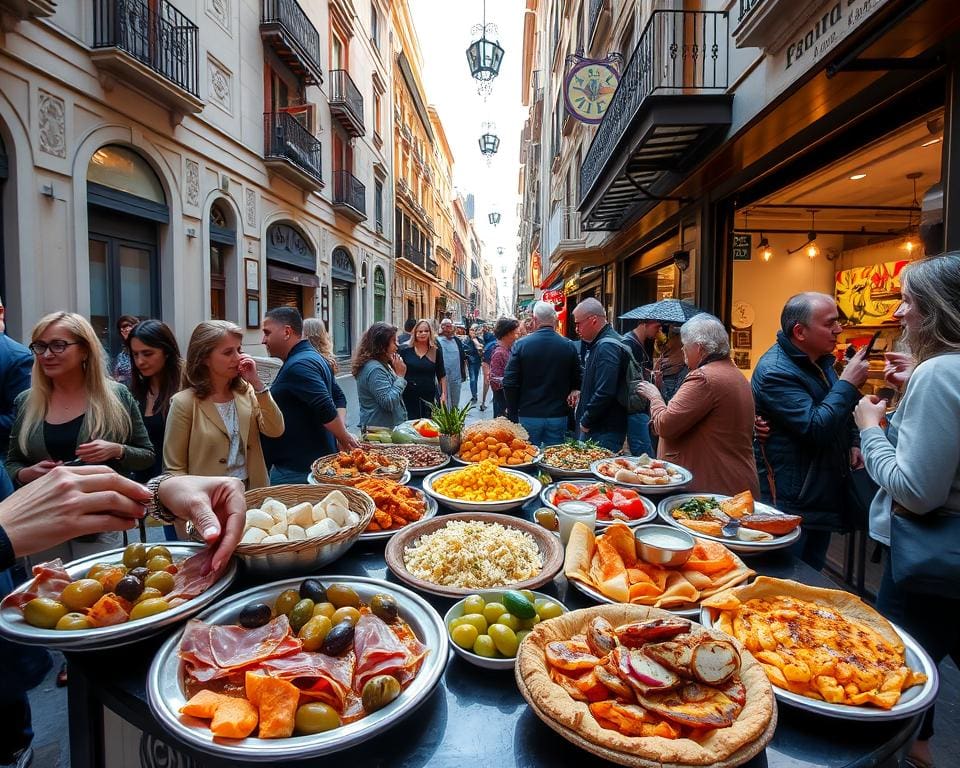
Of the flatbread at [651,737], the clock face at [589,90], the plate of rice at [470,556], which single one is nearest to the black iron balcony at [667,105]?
the clock face at [589,90]

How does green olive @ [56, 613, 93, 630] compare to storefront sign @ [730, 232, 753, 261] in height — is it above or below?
below

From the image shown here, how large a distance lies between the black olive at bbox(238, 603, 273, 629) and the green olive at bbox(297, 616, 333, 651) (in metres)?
0.13

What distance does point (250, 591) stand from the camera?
68.1 inches

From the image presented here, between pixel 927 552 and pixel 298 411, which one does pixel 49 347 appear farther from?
pixel 927 552

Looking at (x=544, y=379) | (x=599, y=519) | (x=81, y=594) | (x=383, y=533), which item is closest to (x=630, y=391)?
(x=544, y=379)

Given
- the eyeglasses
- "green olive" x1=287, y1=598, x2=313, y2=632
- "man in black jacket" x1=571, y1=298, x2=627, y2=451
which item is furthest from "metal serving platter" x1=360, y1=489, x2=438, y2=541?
"man in black jacket" x1=571, y1=298, x2=627, y2=451

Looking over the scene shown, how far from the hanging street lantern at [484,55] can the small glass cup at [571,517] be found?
39.9 feet

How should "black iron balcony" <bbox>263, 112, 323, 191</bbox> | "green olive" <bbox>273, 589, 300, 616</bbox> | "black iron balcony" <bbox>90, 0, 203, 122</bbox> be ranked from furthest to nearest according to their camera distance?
"black iron balcony" <bbox>263, 112, 323, 191</bbox> < "black iron balcony" <bbox>90, 0, 203, 122</bbox> < "green olive" <bbox>273, 589, 300, 616</bbox>

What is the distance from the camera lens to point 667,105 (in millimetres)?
6480

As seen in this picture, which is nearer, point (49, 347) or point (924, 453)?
Result: point (924, 453)

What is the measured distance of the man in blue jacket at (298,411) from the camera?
12.1ft

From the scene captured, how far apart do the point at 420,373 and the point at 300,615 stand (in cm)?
568

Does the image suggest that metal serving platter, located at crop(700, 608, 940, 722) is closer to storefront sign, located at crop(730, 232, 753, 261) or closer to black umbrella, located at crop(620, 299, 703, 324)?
black umbrella, located at crop(620, 299, 703, 324)

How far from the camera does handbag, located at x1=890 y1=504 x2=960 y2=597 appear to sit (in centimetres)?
185
